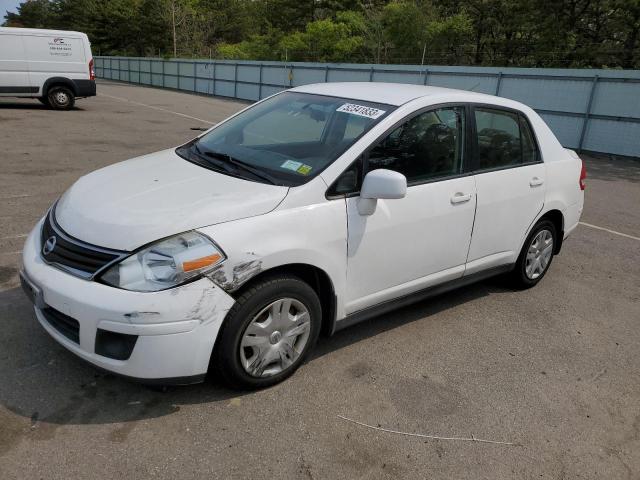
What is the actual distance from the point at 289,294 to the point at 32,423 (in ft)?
4.52

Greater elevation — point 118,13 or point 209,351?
point 118,13

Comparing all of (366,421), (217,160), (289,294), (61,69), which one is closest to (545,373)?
(366,421)

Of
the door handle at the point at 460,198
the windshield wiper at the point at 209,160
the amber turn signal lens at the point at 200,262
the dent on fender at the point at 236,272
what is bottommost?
the dent on fender at the point at 236,272

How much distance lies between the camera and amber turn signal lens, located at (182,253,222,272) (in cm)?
255

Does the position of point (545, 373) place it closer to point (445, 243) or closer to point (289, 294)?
point (445, 243)

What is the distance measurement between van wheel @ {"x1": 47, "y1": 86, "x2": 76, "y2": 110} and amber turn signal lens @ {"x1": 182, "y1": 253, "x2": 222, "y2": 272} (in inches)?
623

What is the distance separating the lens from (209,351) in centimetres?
265

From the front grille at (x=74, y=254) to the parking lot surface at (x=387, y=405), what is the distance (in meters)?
0.68

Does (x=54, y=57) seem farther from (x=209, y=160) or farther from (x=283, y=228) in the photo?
(x=283, y=228)

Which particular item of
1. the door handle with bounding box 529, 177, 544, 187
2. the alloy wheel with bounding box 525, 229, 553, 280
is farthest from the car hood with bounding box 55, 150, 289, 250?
the alloy wheel with bounding box 525, 229, 553, 280

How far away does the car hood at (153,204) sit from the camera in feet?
8.71

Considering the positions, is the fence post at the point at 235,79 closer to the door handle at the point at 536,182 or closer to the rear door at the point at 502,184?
the rear door at the point at 502,184

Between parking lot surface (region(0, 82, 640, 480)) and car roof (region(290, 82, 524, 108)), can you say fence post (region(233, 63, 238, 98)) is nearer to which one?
parking lot surface (region(0, 82, 640, 480))

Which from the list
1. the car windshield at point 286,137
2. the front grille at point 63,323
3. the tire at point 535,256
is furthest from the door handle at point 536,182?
the front grille at point 63,323
